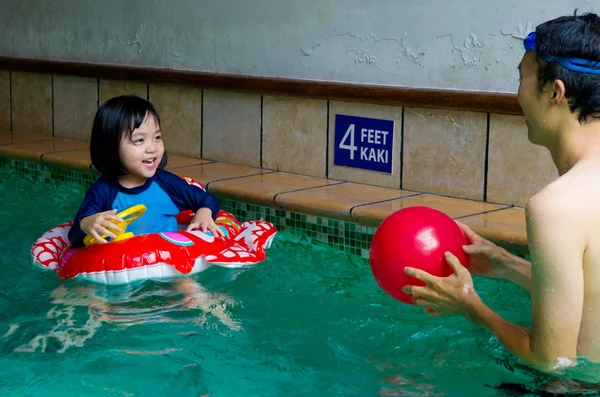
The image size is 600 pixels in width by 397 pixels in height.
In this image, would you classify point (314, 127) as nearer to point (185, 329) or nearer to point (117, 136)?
point (117, 136)

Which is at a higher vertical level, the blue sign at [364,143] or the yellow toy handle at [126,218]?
the blue sign at [364,143]

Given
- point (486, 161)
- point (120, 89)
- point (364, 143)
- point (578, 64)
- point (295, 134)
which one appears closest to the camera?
point (578, 64)

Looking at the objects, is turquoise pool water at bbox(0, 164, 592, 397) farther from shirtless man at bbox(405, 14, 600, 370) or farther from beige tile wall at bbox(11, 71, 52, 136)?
beige tile wall at bbox(11, 71, 52, 136)

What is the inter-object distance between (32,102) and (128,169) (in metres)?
3.56

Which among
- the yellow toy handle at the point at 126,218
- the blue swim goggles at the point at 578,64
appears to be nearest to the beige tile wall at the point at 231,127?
the yellow toy handle at the point at 126,218

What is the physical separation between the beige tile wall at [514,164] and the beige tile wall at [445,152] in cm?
7

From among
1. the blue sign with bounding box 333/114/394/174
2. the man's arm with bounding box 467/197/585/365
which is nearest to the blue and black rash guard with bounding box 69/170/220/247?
the blue sign with bounding box 333/114/394/174

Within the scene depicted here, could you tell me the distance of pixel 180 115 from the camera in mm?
6602

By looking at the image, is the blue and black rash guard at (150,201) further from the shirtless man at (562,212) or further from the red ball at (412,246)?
the shirtless man at (562,212)

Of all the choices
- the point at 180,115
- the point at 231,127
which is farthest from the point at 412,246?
the point at 180,115

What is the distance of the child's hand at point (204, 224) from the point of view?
4.50 meters

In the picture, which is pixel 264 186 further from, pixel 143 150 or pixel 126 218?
pixel 126 218

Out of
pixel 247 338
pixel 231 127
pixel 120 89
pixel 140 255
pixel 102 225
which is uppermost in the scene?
pixel 120 89

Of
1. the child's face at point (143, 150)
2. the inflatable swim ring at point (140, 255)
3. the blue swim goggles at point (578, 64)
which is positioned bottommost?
the inflatable swim ring at point (140, 255)
